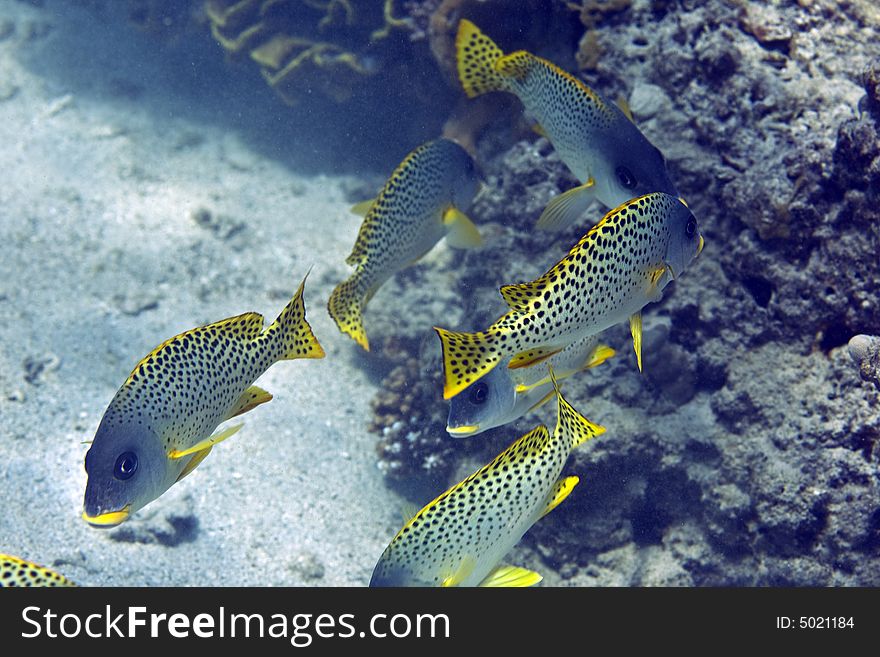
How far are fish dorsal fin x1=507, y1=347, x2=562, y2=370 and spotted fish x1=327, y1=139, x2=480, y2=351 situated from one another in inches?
62.4

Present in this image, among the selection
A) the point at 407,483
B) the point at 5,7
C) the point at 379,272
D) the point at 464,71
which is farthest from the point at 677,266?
the point at 5,7

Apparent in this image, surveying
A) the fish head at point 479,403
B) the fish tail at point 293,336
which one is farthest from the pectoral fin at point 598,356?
the fish tail at point 293,336

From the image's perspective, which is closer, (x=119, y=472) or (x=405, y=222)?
(x=119, y=472)

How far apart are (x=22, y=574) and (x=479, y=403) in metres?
2.35

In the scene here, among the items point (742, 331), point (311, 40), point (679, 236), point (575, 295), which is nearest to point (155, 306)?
point (311, 40)

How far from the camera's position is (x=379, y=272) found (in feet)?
14.6

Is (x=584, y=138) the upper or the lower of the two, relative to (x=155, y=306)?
upper

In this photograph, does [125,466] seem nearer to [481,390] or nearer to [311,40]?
[481,390]

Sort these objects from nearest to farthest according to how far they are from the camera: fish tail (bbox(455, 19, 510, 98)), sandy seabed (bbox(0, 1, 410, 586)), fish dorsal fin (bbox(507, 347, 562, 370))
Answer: fish dorsal fin (bbox(507, 347, 562, 370)) → fish tail (bbox(455, 19, 510, 98)) → sandy seabed (bbox(0, 1, 410, 586))

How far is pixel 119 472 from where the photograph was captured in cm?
299

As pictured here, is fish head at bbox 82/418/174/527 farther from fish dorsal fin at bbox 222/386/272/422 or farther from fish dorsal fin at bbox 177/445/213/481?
fish dorsal fin at bbox 222/386/272/422

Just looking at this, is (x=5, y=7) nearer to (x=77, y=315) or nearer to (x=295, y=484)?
(x=77, y=315)

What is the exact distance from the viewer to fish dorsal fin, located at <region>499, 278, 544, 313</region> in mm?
3035

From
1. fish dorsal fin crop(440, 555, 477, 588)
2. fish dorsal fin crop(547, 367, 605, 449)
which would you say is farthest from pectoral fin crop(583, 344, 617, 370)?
fish dorsal fin crop(440, 555, 477, 588)
